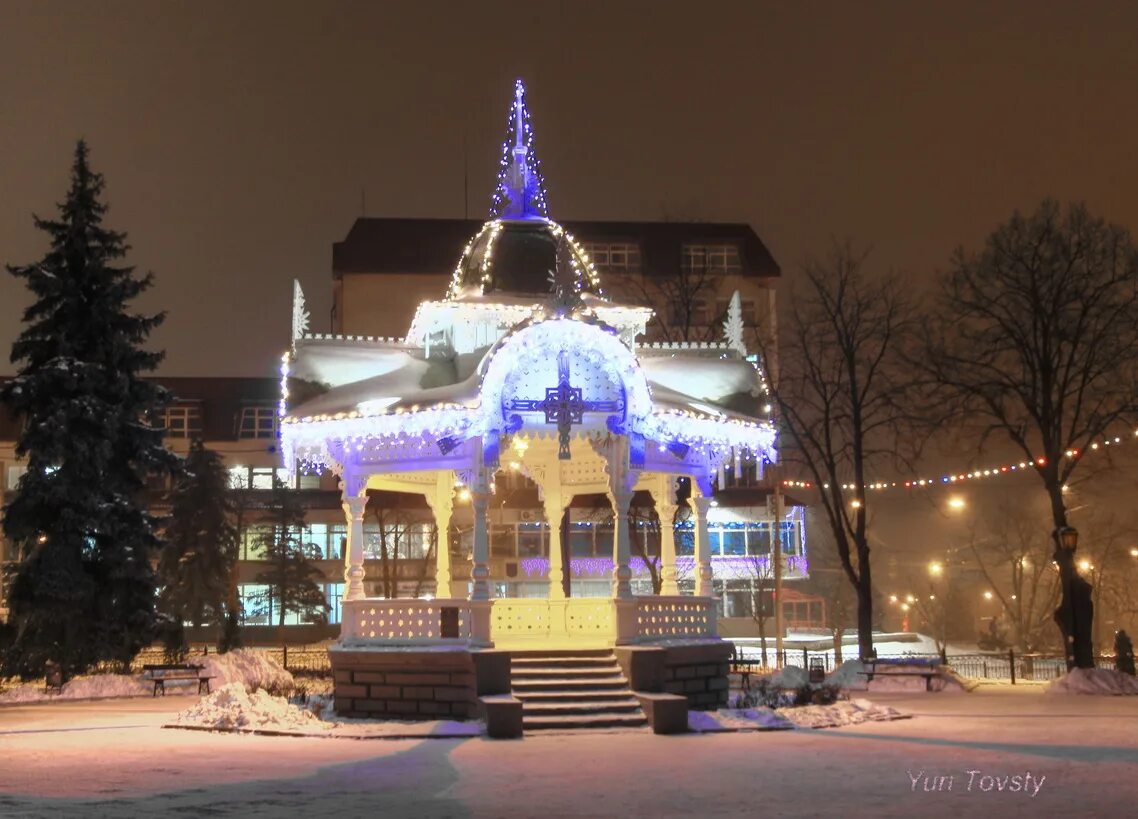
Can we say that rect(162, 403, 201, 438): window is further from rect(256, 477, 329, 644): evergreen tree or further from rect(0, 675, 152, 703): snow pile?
rect(0, 675, 152, 703): snow pile

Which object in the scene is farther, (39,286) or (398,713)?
(39,286)

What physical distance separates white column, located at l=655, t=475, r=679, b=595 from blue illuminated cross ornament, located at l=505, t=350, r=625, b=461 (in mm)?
4331

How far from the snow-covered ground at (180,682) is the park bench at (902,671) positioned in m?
12.6

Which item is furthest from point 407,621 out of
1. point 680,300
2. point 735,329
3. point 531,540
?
point 531,540

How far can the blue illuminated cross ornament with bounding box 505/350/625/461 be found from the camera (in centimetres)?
2031

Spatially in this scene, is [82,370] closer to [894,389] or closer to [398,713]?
[398,713]

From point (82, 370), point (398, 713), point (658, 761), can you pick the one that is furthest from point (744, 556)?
point (658, 761)

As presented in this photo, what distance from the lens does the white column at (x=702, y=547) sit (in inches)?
922

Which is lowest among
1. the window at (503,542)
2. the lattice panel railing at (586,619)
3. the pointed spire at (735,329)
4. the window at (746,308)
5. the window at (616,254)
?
the lattice panel railing at (586,619)

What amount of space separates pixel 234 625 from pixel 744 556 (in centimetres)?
3753

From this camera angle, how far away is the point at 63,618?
29.0 m

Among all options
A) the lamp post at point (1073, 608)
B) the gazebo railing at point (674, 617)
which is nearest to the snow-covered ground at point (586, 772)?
the gazebo railing at point (674, 617)

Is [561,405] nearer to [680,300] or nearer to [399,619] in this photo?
[399,619]

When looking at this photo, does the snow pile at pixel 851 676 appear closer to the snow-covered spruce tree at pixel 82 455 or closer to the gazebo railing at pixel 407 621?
the gazebo railing at pixel 407 621
